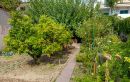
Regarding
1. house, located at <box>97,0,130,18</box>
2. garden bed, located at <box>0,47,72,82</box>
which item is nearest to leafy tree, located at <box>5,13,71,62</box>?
garden bed, located at <box>0,47,72,82</box>

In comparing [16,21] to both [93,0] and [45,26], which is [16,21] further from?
[93,0]

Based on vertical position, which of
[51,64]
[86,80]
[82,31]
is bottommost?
[51,64]


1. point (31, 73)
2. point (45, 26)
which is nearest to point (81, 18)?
point (45, 26)

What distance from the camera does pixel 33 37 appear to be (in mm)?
18547

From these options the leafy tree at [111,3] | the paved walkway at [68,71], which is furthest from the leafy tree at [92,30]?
the leafy tree at [111,3]

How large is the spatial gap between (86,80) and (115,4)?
43.3 metres

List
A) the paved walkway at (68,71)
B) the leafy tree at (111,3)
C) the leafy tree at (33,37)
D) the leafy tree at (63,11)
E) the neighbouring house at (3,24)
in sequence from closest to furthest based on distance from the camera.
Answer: the paved walkway at (68,71)
the leafy tree at (33,37)
the neighbouring house at (3,24)
the leafy tree at (63,11)
the leafy tree at (111,3)

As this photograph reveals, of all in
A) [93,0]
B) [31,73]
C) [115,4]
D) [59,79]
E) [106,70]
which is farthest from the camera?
[115,4]

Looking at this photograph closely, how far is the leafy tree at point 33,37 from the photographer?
1827 cm

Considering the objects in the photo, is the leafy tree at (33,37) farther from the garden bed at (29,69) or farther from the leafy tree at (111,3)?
the leafy tree at (111,3)

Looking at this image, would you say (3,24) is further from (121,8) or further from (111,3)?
(121,8)

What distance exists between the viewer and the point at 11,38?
18953 mm

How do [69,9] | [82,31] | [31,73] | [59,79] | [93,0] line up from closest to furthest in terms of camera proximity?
[59,79]
[31,73]
[82,31]
[69,9]
[93,0]

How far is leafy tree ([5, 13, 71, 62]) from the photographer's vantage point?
59.9ft
